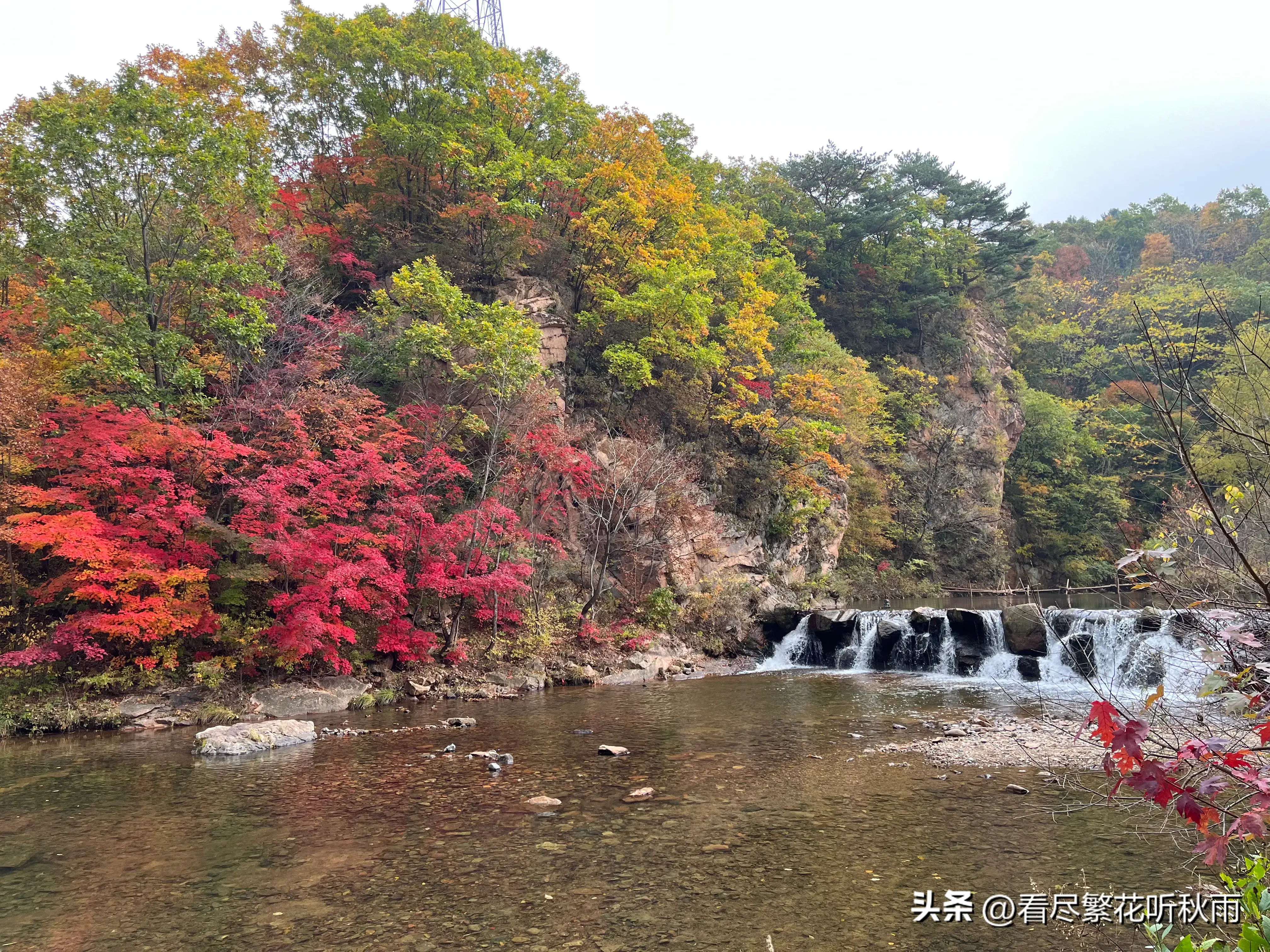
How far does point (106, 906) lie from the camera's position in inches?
214

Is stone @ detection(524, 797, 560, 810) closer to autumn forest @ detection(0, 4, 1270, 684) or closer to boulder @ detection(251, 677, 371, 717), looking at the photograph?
autumn forest @ detection(0, 4, 1270, 684)

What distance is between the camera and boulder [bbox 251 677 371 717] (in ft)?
42.9

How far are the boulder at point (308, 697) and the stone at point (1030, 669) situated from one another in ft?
53.1

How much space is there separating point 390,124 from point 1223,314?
23367mm

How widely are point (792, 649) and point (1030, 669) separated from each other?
22.5 feet

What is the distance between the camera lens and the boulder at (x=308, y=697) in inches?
515

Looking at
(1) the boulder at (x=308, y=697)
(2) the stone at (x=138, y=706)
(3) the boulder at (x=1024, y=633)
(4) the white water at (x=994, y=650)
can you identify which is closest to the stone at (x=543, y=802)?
(1) the boulder at (x=308, y=697)

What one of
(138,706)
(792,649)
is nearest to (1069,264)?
(792,649)

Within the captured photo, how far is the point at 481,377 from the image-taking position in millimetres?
18031

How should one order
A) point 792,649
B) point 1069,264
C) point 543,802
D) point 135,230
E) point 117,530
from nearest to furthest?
point 543,802
point 117,530
point 135,230
point 792,649
point 1069,264

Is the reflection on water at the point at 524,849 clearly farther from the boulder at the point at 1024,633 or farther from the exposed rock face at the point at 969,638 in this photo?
the boulder at the point at 1024,633

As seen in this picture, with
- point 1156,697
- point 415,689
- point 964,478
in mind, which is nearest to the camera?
point 1156,697

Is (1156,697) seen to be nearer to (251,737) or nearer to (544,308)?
(251,737)

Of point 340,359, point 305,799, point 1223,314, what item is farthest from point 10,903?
point 340,359
